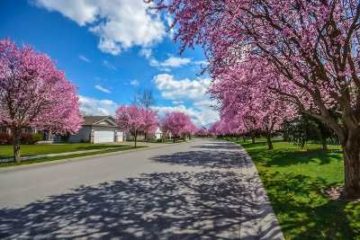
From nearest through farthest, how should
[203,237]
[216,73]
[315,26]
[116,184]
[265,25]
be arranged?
[203,237] < [315,26] < [265,25] < [216,73] < [116,184]

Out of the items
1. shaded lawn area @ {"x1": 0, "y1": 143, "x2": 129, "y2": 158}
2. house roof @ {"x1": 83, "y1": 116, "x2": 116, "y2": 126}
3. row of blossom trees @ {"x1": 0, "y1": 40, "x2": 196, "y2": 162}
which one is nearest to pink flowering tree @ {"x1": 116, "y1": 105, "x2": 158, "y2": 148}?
shaded lawn area @ {"x1": 0, "y1": 143, "x2": 129, "y2": 158}

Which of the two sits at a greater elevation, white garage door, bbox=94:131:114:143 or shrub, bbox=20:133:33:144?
white garage door, bbox=94:131:114:143

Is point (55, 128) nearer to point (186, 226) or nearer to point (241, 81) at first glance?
point (241, 81)

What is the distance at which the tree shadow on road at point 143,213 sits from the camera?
21.6 ft

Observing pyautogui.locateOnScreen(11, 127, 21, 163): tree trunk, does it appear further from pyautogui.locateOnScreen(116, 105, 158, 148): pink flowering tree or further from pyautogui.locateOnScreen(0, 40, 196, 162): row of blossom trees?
pyautogui.locateOnScreen(116, 105, 158, 148): pink flowering tree

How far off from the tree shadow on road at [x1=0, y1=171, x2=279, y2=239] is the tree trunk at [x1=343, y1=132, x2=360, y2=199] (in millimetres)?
2140

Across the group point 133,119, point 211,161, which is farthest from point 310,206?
point 133,119

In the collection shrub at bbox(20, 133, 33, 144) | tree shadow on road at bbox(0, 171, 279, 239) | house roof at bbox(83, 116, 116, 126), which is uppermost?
house roof at bbox(83, 116, 116, 126)

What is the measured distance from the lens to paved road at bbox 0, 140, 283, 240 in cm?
666

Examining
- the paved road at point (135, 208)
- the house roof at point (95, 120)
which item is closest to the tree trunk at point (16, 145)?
the paved road at point (135, 208)

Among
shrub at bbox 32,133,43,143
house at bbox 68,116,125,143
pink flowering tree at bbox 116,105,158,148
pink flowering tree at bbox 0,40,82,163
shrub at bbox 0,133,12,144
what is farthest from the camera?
house at bbox 68,116,125,143

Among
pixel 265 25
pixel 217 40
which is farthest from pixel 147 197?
pixel 265 25

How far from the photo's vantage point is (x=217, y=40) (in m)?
8.52

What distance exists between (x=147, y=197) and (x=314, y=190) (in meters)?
4.47
